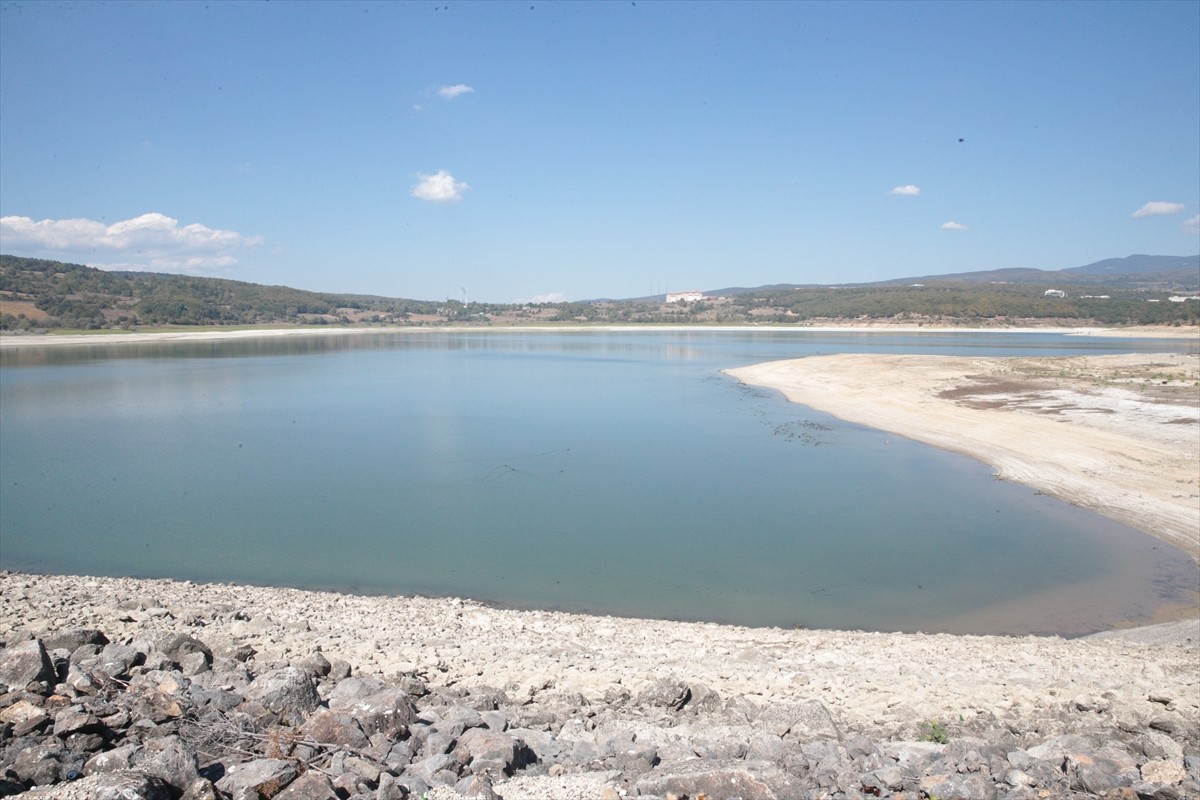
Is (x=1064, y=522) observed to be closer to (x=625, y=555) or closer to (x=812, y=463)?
(x=812, y=463)

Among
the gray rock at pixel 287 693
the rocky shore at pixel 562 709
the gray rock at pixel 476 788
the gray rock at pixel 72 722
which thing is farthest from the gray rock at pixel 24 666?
the gray rock at pixel 476 788

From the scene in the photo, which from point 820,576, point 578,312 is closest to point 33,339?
point 820,576

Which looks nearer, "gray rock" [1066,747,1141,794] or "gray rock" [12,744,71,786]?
"gray rock" [12,744,71,786]

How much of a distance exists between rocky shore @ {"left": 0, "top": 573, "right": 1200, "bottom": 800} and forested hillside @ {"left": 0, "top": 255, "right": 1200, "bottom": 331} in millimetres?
82535

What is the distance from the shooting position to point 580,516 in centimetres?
1192

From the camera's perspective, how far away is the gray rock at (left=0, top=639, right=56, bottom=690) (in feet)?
14.9

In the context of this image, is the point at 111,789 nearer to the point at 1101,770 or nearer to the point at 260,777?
the point at 260,777

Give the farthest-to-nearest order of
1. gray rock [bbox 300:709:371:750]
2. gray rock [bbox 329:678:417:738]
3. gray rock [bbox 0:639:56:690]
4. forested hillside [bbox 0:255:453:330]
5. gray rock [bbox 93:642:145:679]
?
forested hillside [bbox 0:255:453:330], gray rock [bbox 93:642:145:679], gray rock [bbox 0:639:56:690], gray rock [bbox 329:678:417:738], gray rock [bbox 300:709:371:750]

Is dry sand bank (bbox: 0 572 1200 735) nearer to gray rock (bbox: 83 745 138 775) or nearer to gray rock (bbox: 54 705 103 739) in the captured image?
gray rock (bbox: 54 705 103 739)

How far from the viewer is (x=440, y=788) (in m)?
3.75

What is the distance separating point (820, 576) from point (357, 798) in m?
6.94

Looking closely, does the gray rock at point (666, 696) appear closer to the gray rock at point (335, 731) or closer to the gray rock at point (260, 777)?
the gray rock at point (335, 731)

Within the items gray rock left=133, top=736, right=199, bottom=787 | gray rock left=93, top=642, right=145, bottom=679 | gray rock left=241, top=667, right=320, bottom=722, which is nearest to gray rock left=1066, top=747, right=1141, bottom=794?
gray rock left=241, top=667, right=320, bottom=722

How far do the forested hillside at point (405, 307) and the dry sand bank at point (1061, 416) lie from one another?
6077 cm
